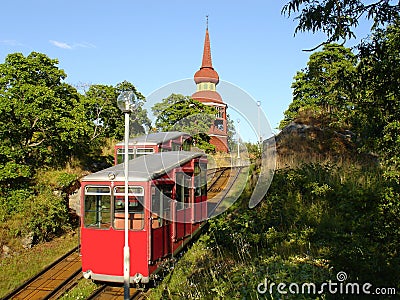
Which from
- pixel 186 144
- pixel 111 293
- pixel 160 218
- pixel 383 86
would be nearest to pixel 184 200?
pixel 160 218

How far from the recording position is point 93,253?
8.52 meters

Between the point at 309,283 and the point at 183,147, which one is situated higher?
the point at 183,147

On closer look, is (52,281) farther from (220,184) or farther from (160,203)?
(220,184)

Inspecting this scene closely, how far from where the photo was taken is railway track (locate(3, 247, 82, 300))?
8871 millimetres

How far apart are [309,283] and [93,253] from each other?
5.18 metres

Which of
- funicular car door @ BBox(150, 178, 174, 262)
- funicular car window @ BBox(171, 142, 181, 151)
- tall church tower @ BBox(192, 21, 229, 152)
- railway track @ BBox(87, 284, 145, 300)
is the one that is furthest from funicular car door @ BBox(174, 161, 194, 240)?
funicular car window @ BBox(171, 142, 181, 151)

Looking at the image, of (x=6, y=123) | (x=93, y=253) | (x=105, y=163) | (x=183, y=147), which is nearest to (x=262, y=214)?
(x=183, y=147)

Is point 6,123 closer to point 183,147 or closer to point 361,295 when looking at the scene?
point 183,147

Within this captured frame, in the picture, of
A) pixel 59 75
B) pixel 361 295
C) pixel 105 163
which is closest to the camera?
pixel 361 295

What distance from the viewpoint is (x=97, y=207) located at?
8625 millimetres

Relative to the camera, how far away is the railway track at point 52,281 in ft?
29.1

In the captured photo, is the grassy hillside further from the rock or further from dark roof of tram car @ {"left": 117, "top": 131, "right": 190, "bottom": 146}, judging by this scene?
the rock

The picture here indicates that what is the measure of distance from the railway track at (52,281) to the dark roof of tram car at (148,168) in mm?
3093

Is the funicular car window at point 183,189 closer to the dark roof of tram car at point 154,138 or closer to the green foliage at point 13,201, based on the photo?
the dark roof of tram car at point 154,138
